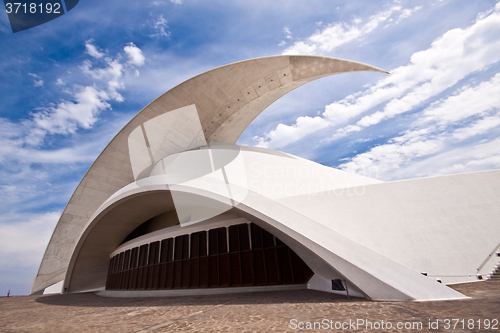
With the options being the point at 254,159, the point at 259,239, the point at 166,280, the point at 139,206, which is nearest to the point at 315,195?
the point at 259,239

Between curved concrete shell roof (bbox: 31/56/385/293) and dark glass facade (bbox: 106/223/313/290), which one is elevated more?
curved concrete shell roof (bbox: 31/56/385/293)

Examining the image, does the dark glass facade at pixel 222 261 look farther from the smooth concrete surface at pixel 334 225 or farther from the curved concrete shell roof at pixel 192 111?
the curved concrete shell roof at pixel 192 111

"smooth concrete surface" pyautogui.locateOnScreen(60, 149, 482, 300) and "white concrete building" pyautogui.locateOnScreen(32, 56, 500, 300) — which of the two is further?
"white concrete building" pyautogui.locateOnScreen(32, 56, 500, 300)

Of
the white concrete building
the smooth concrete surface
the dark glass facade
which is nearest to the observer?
the smooth concrete surface

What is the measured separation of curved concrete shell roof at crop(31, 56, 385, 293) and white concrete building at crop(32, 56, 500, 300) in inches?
2.7

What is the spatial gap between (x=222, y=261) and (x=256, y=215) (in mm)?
3474

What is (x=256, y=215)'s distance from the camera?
5383 millimetres

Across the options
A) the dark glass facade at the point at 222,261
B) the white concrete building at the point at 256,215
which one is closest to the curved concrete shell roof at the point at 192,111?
the white concrete building at the point at 256,215

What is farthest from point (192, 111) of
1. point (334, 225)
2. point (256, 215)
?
point (334, 225)

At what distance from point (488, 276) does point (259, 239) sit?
5981 mm

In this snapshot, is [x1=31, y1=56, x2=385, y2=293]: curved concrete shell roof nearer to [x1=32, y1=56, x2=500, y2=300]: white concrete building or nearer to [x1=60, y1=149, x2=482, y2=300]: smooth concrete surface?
[x1=32, y1=56, x2=500, y2=300]: white concrete building

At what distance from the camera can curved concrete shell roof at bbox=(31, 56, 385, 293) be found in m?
13.0

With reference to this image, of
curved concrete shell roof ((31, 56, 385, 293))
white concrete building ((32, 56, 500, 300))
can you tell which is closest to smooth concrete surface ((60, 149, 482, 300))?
white concrete building ((32, 56, 500, 300))

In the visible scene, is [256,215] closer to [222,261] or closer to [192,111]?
[222,261]
